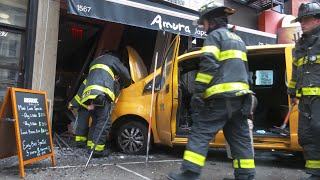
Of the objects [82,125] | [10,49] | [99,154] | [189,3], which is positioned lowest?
[99,154]

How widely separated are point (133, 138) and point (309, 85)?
323 centimetres

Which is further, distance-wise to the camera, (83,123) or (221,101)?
(83,123)

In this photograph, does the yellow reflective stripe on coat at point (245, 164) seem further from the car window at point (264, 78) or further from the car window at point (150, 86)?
the car window at point (264, 78)

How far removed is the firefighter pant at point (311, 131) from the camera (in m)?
4.34

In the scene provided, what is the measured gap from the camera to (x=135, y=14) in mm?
7211

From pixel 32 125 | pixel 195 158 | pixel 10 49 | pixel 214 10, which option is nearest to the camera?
pixel 195 158

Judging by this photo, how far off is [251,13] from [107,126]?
23.7 feet

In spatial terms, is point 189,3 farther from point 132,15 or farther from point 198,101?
point 198,101

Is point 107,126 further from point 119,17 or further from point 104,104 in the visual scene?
point 119,17

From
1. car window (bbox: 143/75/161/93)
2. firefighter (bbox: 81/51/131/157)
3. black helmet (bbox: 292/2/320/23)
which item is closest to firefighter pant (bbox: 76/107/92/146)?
firefighter (bbox: 81/51/131/157)

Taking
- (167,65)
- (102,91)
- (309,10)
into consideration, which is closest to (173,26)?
(167,65)

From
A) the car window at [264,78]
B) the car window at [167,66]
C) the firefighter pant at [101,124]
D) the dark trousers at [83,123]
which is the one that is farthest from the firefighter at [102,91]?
the car window at [264,78]

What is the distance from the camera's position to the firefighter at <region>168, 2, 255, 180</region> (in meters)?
4.06

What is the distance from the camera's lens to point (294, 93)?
4.84 m
